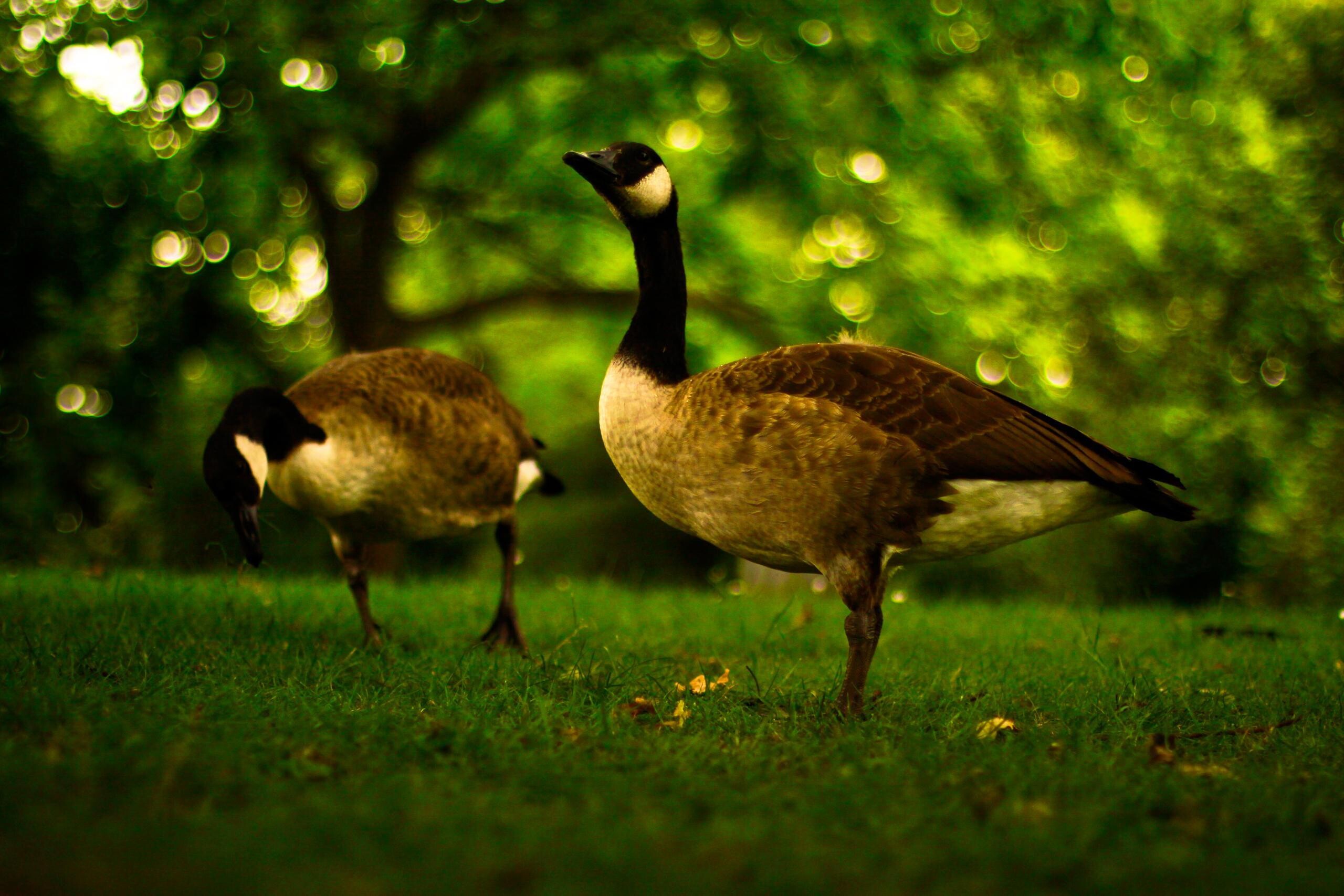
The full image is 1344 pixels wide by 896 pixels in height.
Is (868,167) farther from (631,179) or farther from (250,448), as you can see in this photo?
→ (250,448)

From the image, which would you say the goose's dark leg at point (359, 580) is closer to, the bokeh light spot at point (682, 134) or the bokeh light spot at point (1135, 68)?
the bokeh light spot at point (682, 134)

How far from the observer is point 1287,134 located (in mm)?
12359

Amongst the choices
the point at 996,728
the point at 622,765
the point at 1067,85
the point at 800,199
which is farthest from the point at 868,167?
the point at 622,765

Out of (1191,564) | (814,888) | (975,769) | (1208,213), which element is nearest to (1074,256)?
(1208,213)

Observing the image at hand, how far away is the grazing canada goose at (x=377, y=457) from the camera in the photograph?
6547mm

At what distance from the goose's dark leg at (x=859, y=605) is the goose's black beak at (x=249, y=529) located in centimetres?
329

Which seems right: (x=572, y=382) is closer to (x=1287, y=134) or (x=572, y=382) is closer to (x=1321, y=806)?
(x=1287, y=134)

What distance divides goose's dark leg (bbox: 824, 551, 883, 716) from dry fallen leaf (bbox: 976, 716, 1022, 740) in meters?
0.57

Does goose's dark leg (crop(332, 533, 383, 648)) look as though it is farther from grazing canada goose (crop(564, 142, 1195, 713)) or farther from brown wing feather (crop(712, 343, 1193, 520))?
brown wing feather (crop(712, 343, 1193, 520))

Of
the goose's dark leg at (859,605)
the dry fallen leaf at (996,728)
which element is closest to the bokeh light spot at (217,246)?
the goose's dark leg at (859,605)

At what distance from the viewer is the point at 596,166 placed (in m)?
5.93

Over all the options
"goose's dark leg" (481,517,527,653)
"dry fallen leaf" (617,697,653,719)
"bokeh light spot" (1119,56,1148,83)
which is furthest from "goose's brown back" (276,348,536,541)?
"bokeh light spot" (1119,56,1148,83)

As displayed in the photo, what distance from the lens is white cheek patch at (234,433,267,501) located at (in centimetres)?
645

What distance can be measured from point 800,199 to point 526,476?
5.73m
